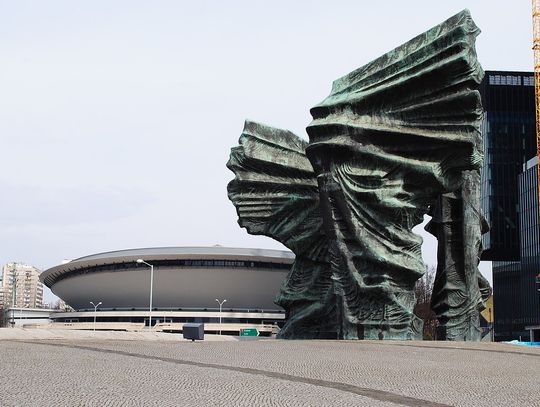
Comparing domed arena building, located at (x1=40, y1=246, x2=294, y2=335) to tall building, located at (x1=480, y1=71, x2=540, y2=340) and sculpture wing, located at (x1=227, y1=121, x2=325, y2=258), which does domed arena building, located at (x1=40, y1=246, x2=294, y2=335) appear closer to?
tall building, located at (x1=480, y1=71, x2=540, y2=340)

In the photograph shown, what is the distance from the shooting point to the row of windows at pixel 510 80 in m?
98.6

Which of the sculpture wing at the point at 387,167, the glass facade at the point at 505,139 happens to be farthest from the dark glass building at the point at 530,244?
the sculpture wing at the point at 387,167

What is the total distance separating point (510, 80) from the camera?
9925 centimetres

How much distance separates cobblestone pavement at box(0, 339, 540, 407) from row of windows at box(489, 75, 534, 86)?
288 ft

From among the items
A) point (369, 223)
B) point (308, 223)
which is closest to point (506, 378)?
point (369, 223)

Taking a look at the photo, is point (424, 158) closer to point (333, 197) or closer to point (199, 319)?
point (333, 197)

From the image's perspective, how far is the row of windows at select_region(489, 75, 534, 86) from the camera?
98.6m

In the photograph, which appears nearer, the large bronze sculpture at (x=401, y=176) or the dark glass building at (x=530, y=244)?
the large bronze sculpture at (x=401, y=176)

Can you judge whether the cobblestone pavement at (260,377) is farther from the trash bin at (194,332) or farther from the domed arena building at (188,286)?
the domed arena building at (188,286)

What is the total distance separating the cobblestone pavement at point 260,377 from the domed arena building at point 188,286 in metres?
63.2

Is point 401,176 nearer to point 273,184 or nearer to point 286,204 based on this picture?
point 286,204

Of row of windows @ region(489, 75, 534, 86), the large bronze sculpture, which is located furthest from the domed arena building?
the large bronze sculpture

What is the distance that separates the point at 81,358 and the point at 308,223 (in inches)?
676

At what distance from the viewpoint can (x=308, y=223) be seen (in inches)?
1162
